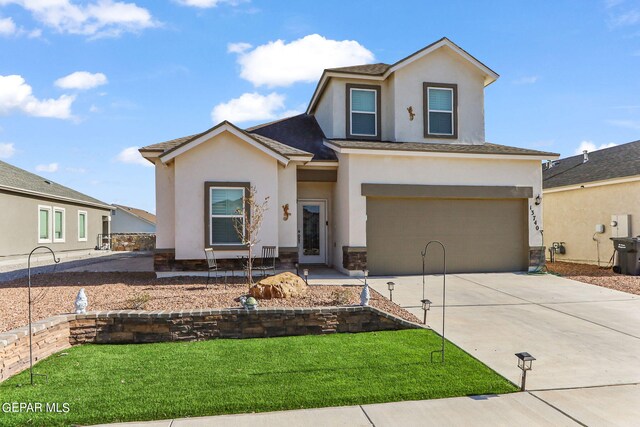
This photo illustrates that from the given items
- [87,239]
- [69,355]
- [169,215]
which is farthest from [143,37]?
[87,239]

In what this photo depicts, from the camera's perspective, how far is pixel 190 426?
388 centimetres

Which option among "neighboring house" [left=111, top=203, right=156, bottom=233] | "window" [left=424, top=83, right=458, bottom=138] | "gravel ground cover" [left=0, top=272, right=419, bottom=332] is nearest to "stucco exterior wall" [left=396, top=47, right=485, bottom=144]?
"window" [left=424, top=83, right=458, bottom=138]

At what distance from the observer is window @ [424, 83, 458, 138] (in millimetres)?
13945

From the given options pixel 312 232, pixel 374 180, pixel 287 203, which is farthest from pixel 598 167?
pixel 287 203

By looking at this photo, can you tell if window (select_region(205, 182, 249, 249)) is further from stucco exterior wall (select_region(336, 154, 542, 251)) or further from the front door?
stucco exterior wall (select_region(336, 154, 542, 251))

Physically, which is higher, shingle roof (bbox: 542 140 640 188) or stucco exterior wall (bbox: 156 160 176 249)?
shingle roof (bbox: 542 140 640 188)

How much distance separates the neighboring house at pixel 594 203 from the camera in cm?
1416

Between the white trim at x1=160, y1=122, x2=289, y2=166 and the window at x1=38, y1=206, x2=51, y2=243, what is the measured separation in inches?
524

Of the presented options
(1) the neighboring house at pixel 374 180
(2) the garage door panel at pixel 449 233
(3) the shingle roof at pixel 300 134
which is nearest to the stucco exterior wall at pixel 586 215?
(1) the neighboring house at pixel 374 180

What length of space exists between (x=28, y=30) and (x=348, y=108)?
30.8 feet

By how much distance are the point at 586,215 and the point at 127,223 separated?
31.6 meters

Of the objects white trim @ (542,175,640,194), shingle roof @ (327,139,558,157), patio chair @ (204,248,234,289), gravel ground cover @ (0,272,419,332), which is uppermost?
shingle roof @ (327,139,558,157)

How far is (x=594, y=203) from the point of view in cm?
1555

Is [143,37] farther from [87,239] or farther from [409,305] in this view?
[87,239]
